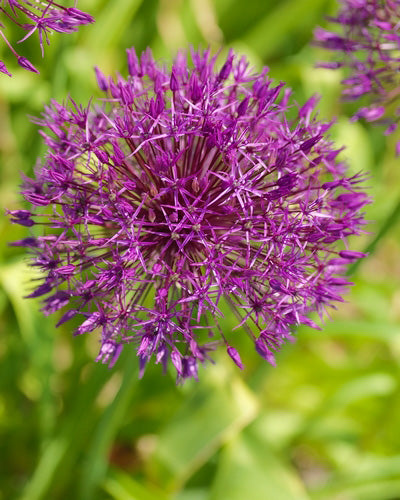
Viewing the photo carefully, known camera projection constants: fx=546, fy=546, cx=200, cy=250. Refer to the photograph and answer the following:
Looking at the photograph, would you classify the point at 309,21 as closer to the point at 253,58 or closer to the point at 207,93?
the point at 253,58

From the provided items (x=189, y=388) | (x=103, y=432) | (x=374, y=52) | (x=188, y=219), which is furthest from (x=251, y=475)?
(x=374, y=52)

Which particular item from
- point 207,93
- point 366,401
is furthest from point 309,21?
point 207,93

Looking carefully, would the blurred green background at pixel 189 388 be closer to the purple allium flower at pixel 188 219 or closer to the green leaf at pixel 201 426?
the green leaf at pixel 201 426

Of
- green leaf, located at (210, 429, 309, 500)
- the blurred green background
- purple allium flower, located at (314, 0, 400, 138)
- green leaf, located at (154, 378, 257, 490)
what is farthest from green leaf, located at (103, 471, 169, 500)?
purple allium flower, located at (314, 0, 400, 138)

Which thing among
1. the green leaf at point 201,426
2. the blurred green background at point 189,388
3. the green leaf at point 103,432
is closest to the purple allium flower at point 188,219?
the green leaf at point 103,432

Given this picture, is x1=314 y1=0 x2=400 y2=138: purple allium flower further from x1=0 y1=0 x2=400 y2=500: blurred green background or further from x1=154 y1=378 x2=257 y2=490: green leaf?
x1=154 y1=378 x2=257 y2=490: green leaf
